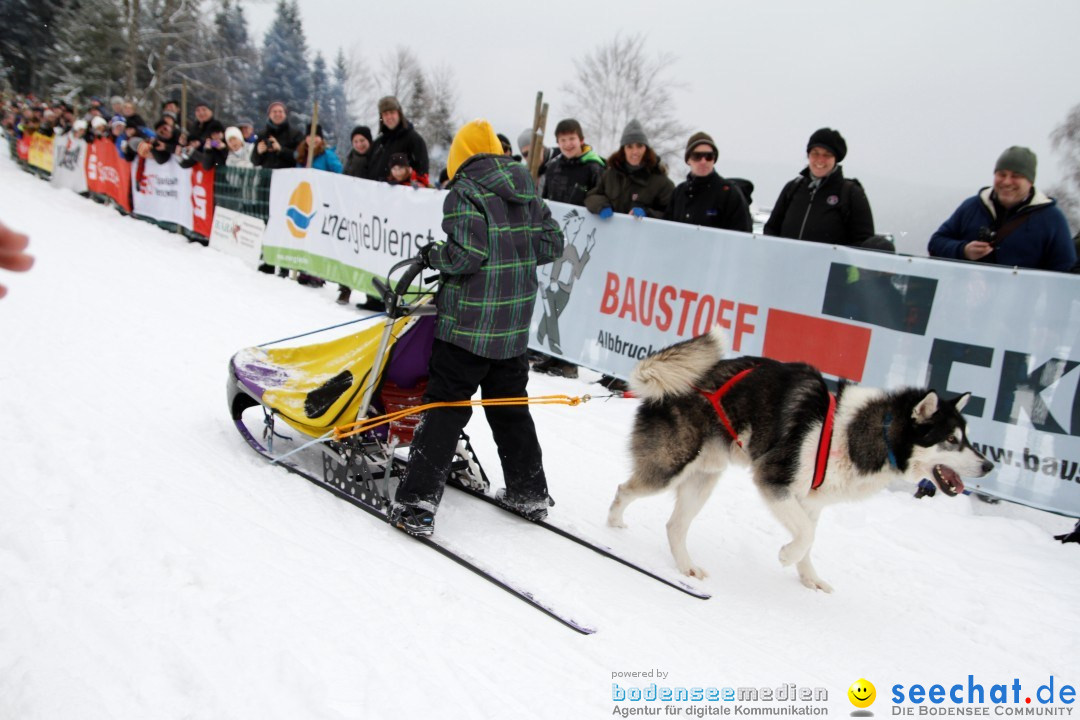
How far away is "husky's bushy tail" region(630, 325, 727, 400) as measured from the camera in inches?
140

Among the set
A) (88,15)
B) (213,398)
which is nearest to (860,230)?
(213,398)

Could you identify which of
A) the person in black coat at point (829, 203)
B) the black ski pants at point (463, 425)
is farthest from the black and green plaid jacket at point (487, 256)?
the person in black coat at point (829, 203)

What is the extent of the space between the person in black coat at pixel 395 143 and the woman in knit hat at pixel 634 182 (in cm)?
340

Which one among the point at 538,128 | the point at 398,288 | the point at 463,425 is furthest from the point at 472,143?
the point at 538,128

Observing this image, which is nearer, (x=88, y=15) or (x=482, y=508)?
(x=482, y=508)

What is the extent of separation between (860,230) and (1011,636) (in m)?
3.09

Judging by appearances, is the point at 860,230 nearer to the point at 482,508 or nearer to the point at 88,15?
the point at 482,508

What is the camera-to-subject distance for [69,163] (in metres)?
18.0

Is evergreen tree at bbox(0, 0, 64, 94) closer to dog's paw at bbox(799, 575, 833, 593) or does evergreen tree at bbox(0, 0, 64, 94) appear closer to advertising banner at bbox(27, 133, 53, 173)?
advertising banner at bbox(27, 133, 53, 173)

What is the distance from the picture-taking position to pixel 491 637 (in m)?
2.79

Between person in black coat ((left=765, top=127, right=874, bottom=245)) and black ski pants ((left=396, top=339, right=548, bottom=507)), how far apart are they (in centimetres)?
301

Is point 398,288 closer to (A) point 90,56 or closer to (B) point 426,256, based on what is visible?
(B) point 426,256

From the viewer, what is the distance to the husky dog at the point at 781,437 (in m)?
3.27

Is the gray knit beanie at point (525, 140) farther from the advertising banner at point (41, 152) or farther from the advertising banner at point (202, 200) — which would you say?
the advertising banner at point (41, 152)
